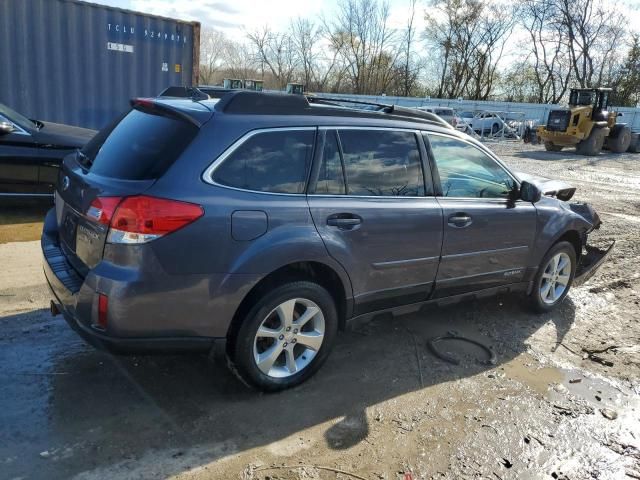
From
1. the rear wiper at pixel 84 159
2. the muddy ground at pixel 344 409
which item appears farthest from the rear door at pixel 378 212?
the rear wiper at pixel 84 159

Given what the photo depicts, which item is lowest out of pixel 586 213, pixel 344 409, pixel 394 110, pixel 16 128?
pixel 344 409

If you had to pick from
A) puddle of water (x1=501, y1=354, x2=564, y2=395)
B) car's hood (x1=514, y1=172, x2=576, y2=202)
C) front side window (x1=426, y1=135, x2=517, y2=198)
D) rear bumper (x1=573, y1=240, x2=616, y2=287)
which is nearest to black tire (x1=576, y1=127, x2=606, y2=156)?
car's hood (x1=514, y1=172, x2=576, y2=202)

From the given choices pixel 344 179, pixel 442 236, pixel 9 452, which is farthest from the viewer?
pixel 442 236

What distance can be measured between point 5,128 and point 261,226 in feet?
16.9

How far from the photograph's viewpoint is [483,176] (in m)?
4.32

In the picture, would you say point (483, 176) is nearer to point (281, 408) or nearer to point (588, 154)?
point (281, 408)

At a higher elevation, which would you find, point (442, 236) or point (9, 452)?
point (442, 236)

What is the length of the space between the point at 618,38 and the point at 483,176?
51249 mm

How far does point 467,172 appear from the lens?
4227 mm

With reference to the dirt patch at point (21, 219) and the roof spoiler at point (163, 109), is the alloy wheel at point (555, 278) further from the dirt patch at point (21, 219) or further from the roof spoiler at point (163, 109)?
the dirt patch at point (21, 219)

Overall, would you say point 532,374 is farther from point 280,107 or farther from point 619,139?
point 619,139

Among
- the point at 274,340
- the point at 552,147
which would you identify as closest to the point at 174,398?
the point at 274,340

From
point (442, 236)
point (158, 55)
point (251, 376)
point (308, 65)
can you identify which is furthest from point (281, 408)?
point (308, 65)

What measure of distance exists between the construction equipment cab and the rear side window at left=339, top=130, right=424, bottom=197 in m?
20.2
